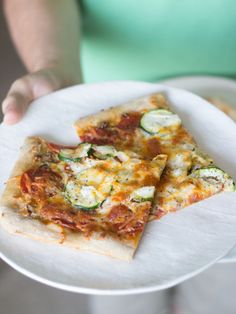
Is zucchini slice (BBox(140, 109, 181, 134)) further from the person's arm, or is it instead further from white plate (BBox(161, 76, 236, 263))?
white plate (BBox(161, 76, 236, 263))

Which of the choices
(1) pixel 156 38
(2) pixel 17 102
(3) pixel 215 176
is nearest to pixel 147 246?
(3) pixel 215 176

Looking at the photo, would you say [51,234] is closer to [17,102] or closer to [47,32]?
[17,102]

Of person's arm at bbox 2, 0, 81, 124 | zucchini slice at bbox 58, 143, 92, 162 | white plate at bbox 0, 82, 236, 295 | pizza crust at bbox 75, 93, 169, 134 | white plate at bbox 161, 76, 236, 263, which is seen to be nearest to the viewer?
white plate at bbox 0, 82, 236, 295

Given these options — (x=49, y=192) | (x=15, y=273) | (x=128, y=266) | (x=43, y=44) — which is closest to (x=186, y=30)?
(x=43, y=44)

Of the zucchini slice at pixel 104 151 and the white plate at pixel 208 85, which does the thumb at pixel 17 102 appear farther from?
the white plate at pixel 208 85

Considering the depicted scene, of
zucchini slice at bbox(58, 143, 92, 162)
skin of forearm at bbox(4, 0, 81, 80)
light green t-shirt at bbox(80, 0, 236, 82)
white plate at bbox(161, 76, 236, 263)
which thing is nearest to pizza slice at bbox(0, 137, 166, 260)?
zucchini slice at bbox(58, 143, 92, 162)

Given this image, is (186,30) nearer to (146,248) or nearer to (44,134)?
(44,134)

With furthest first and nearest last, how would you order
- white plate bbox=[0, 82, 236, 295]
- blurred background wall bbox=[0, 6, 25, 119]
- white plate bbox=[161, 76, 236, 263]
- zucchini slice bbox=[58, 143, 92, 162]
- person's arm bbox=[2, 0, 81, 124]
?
blurred background wall bbox=[0, 6, 25, 119] < white plate bbox=[161, 76, 236, 263] < person's arm bbox=[2, 0, 81, 124] < zucchini slice bbox=[58, 143, 92, 162] < white plate bbox=[0, 82, 236, 295]
